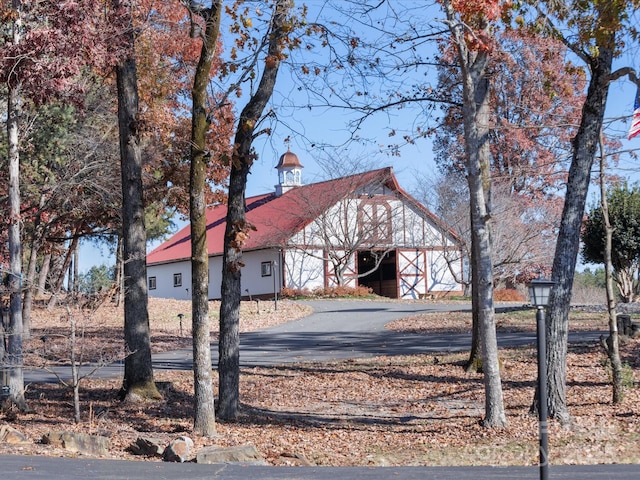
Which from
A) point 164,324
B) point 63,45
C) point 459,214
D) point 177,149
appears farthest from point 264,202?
point 63,45

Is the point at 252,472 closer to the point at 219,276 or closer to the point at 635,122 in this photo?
the point at 635,122

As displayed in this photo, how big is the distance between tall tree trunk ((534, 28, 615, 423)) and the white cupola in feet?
103

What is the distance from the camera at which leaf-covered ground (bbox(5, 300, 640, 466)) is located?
34.5ft

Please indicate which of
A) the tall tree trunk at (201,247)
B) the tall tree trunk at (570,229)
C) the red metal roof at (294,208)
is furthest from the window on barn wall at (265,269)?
the tall tree trunk at (570,229)

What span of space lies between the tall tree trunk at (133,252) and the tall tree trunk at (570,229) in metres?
6.69

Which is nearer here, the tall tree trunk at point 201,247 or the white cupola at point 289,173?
the tall tree trunk at point 201,247

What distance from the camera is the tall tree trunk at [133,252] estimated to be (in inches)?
535

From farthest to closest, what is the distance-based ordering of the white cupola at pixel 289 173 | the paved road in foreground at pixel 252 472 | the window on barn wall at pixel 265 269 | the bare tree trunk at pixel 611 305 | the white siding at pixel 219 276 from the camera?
the white cupola at pixel 289 173
the window on barn wall at pixel 265 269
the white siding at pixel 219 276
the bare tree trunk at pixel 611 305
the paved road in foreground at pixel 252 472

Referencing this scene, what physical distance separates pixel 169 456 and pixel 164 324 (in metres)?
17.6

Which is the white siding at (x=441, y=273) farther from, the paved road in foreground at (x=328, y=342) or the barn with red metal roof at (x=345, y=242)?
the paved road in foreground at (x=328, y=342)

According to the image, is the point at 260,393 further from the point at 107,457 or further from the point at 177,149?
the point at 177,149

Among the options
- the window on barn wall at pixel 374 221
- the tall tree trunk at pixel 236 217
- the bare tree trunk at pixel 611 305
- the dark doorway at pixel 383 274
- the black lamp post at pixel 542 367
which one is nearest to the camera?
the black lamp post at pixel 542 367

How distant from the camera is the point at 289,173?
4344 cm

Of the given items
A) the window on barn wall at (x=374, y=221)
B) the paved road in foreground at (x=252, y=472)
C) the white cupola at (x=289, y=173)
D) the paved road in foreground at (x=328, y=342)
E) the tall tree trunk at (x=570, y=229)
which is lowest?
the paved road in foreground at (x=252, y=472)
